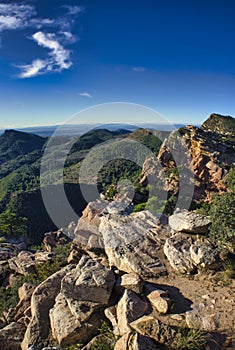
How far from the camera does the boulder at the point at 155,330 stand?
24.5 ft

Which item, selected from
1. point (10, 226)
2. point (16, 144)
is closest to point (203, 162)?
point (10, 226)

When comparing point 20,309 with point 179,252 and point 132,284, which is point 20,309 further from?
point 179,252

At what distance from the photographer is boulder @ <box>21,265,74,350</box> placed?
379 inches

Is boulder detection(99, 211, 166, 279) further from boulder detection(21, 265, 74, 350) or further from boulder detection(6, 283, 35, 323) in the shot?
boulder detection(6, 283, 35, 323)

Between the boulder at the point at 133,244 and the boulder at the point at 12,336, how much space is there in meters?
4.94

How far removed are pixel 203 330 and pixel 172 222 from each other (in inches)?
269

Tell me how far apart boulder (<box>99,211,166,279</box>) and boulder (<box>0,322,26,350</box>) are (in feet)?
16.2

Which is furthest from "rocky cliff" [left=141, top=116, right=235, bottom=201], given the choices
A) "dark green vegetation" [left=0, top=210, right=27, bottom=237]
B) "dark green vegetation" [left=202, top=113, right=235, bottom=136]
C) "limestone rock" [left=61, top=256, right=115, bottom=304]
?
"dark green vegetation" [left=202, top=113, right=235, bottom=136]

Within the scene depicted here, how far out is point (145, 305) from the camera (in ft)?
30.4

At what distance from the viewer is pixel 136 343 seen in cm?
702

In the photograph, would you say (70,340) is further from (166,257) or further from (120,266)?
(166,257)

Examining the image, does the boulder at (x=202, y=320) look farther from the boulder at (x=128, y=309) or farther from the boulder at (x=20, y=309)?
the boulder at (x=20, y=309)

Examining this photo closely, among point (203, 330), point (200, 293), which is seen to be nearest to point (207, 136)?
point (200, 293)

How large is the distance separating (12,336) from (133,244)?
6.73 m
